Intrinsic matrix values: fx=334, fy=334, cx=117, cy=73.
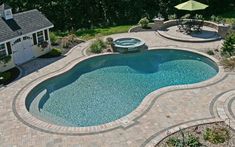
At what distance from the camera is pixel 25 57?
29562 millimetres

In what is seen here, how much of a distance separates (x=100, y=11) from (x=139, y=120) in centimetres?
2542

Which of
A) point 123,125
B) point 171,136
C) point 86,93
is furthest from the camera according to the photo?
point 86,93

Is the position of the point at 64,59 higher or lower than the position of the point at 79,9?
lower

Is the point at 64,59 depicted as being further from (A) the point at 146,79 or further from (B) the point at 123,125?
(B) the point at 123,125

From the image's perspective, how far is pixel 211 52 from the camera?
1169 inches

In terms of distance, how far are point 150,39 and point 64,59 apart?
31.5 feet

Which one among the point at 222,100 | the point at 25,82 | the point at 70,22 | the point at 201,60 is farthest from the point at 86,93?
the point at 70,22

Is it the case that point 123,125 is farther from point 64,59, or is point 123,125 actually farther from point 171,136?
point 64,59

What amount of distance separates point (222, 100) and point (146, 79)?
22.5ft

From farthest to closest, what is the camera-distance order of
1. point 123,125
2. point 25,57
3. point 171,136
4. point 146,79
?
point 25,57 < point 146,79 < point 123,125 < point 171,136

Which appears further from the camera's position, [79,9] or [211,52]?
[79,9]

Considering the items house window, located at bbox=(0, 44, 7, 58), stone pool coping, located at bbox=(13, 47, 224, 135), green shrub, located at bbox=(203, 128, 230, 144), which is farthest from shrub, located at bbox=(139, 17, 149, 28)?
green shrub, located at bbox=(203, 128, 230, 144)

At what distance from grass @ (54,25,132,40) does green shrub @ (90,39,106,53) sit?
381cm

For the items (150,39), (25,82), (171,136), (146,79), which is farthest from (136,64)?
(171,136)
